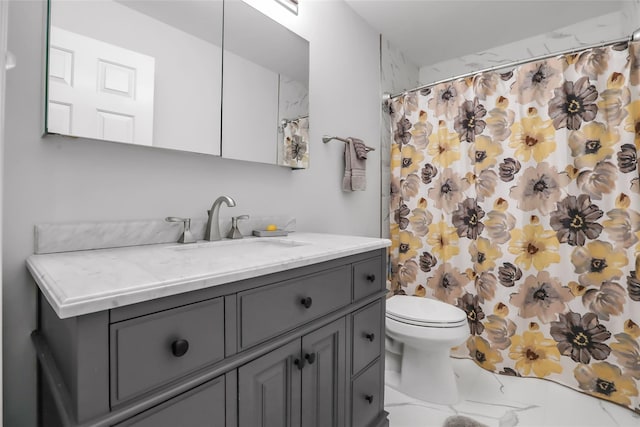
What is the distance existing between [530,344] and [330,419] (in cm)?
147

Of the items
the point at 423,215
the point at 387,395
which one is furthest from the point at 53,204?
the point at 423,215

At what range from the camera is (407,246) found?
2.40 m

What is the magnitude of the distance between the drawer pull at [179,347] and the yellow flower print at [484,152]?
2012 millimetres

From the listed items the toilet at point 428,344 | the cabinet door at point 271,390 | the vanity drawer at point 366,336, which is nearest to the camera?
the cabinet door at point 271,390

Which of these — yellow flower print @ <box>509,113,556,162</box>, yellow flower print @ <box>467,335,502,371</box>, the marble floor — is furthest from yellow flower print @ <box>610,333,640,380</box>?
yellow flower print @ <box>509,113,556,162</box>

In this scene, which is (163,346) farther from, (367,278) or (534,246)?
(534,246)

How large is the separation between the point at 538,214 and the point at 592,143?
461 mm

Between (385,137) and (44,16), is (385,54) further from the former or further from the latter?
(44,16)

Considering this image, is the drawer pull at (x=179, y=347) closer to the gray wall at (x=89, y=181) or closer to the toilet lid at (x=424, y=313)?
the gray wall at (x=89, y=181)

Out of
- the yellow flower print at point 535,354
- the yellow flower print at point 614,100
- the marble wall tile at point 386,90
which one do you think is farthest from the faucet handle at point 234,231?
the yellow flower print at point 614,100

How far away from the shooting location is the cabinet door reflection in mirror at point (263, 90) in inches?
55.7

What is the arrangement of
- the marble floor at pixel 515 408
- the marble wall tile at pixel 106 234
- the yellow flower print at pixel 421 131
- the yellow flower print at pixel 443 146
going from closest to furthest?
1. the marble wall tile at pixel 106 234
2. the marble floor at pixel 515 408
3. the yellow flower print at pixel 443 146
4. the yellow flower print at pixel 421 131

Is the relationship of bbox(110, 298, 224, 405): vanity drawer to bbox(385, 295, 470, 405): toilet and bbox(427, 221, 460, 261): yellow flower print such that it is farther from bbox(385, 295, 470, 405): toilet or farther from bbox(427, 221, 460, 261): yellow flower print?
bbox(427, 221, 460, 261): yellow flower print

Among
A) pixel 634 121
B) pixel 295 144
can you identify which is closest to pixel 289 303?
pixel 295 144
